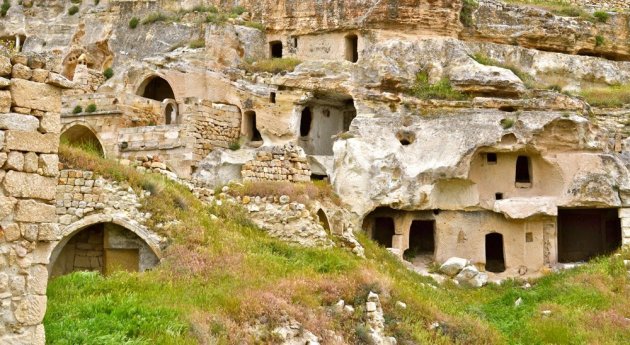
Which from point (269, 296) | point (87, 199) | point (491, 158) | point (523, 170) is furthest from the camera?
point (523, 170)

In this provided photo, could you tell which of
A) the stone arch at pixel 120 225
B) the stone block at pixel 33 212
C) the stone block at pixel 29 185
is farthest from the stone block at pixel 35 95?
the stone arch at pixel 120 225

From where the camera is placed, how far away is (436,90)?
22.8m

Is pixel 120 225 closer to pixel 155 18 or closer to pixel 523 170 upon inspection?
pixel 523 170

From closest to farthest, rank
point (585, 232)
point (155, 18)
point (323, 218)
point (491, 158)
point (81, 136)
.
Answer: point (323, 218)
point (491, 158)
point (585, 232)
point (81, 136)
point (155, 18)

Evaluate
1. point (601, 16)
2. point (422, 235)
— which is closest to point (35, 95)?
point (422, 235)

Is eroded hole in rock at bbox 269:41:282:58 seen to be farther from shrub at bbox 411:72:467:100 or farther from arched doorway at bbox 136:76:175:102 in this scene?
shrub at bbox 411:72:467:100

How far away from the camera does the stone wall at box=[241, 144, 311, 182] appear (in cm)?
1922

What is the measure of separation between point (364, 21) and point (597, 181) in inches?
418

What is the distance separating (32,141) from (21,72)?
26.4 inches

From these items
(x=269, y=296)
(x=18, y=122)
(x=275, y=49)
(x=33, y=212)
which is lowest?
(x=269, y=296)

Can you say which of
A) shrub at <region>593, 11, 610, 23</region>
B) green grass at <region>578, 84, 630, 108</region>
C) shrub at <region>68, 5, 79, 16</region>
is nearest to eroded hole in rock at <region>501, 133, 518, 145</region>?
green grass at <region>578, 84, 630, 108</region>

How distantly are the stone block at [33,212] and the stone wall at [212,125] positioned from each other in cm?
1581

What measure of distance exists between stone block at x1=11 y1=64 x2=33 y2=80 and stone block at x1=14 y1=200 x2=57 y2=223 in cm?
120

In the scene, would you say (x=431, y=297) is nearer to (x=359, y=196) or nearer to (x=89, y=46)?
(x=359, y=196)
